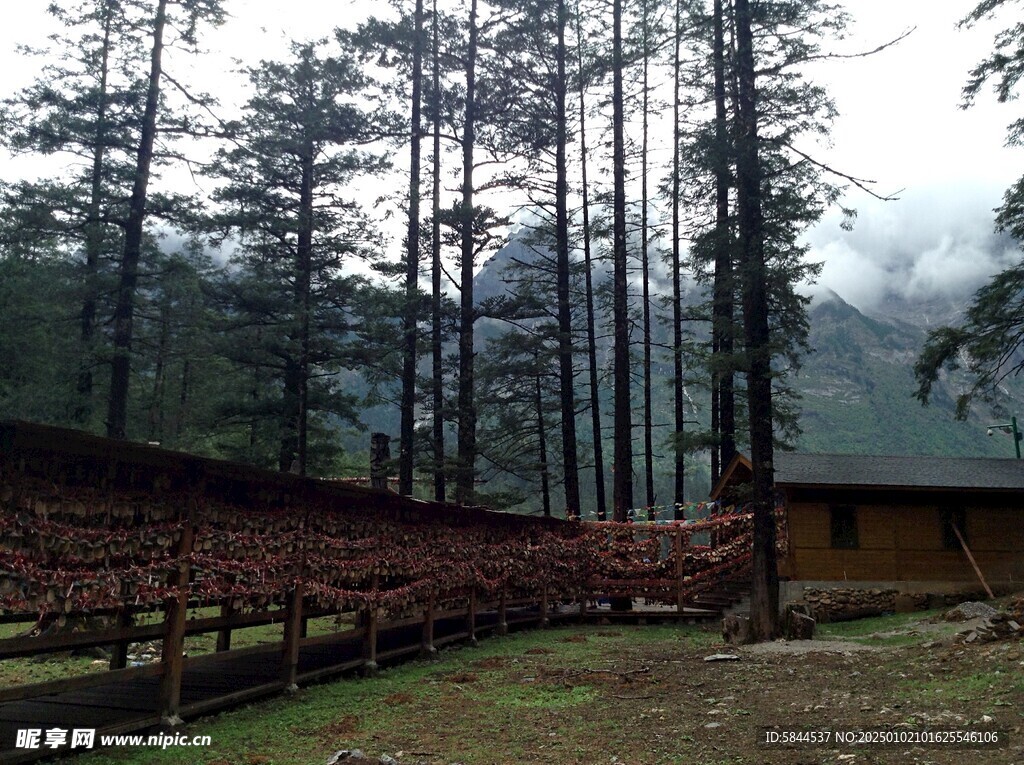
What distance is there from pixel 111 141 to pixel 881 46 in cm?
1765

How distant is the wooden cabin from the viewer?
66.4ft

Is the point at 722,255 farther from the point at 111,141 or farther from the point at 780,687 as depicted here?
the point at 111,141

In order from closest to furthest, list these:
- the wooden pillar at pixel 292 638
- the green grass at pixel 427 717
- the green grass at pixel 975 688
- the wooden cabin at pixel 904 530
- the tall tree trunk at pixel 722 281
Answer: the green grass at pixel 427 717 → the green grass at pixel 975 688 → the wooden pillar at pixel 292 638 → the tall tree trunk at pixel 722 281 → the wooden cabin at pixel 904 530

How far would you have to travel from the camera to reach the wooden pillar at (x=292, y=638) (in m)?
9.39

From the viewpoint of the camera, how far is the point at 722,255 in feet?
53.4

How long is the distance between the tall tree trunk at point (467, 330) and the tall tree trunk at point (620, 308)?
4.21m

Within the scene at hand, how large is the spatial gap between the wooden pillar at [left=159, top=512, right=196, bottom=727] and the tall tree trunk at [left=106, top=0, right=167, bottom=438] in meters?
12.0

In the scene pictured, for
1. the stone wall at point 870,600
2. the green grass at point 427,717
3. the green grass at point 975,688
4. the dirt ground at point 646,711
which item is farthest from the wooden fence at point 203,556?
the stone wall at point 870,600

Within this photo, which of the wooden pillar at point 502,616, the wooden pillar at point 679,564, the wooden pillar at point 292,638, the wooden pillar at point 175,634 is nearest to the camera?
the wooden pillar at point 175,634

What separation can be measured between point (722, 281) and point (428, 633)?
31.0 ft

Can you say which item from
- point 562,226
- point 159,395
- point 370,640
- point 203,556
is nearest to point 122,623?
point 203,556

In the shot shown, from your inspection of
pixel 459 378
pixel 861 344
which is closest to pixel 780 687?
pixel 459 378

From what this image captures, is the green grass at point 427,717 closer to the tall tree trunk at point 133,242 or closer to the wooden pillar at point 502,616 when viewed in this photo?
the wooden pillar at point 502,616

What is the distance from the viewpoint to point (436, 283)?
23547 mm
